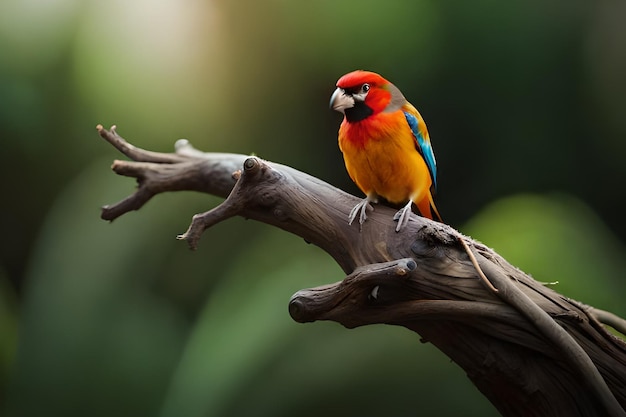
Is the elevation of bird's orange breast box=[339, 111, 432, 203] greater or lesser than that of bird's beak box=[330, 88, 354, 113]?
lesser

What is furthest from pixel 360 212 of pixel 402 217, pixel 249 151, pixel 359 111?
pixel 249 151

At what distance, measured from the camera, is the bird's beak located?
4.90ft

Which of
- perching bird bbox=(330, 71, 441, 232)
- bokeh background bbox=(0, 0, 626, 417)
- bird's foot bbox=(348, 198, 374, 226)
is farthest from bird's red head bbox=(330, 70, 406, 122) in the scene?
bokeh background bbox=(0, 0, 626, 417)

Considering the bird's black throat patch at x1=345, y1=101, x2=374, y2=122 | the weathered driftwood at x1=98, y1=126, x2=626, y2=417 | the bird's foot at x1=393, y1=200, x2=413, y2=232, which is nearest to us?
the weathered driftwood at x1=98, y1=126, x2=626, y2=417

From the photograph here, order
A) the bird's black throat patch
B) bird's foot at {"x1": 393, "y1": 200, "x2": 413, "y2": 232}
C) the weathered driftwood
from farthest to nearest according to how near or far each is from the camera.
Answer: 1. the bird's black throat patch
2. bird's foot at {"x1": 393, "y1": 200, "x2": 413, "y2": 232}
3. the weathered driftwood

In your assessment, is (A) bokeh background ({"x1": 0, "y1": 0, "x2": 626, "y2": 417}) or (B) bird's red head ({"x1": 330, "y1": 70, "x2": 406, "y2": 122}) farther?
(A) bokeh background ({"x1": 0, "y1": 0, "x2": 626, "y2": 417})

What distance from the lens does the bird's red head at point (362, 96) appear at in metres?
1.50

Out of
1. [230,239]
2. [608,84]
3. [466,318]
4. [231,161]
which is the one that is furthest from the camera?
[230,239]

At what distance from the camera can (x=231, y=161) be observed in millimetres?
1859

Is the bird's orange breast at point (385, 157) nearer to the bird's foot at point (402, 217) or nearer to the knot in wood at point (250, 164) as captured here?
the bird's foot at point (402, 217)

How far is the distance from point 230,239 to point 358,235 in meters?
1.31

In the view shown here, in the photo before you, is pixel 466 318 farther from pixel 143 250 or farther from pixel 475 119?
pixel 143 250

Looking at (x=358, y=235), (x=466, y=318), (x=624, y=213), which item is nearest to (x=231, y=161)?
(x=358, y=235)

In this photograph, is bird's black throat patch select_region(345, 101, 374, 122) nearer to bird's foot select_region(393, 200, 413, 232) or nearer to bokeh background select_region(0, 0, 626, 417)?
bird's foot select_region(393, 200, 413, 232)
